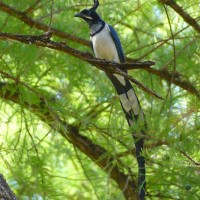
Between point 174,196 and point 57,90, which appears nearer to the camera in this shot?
point 174,196

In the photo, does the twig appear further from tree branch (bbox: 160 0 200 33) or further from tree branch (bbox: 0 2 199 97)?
tree branch (bbox: 160 0 200 33)

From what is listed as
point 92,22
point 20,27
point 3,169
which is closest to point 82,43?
point 92,22

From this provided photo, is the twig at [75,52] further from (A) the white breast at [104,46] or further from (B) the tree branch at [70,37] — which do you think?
(A) the white breast at [104,46]

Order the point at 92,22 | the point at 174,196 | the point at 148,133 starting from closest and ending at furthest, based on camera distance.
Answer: the point at 148,133
the point at 174,196
the point at 92,22

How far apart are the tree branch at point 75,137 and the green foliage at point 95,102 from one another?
0.02 m

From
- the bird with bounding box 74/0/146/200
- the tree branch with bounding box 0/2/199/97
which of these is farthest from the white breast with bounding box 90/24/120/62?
the tree branch with bounding box 0/2/199/97

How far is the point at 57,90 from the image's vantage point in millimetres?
2227

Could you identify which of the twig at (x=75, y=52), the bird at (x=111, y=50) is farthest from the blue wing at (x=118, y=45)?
the twig at (x=75, y=52)

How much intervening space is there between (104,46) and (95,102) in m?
0.26

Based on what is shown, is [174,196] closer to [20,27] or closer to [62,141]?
[62,141]

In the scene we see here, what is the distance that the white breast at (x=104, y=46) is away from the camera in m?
Result: 2.08

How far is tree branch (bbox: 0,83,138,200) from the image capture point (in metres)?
2.01

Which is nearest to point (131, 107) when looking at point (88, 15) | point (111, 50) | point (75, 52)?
point (111, 50)

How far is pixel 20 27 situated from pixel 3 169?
1.67ft
